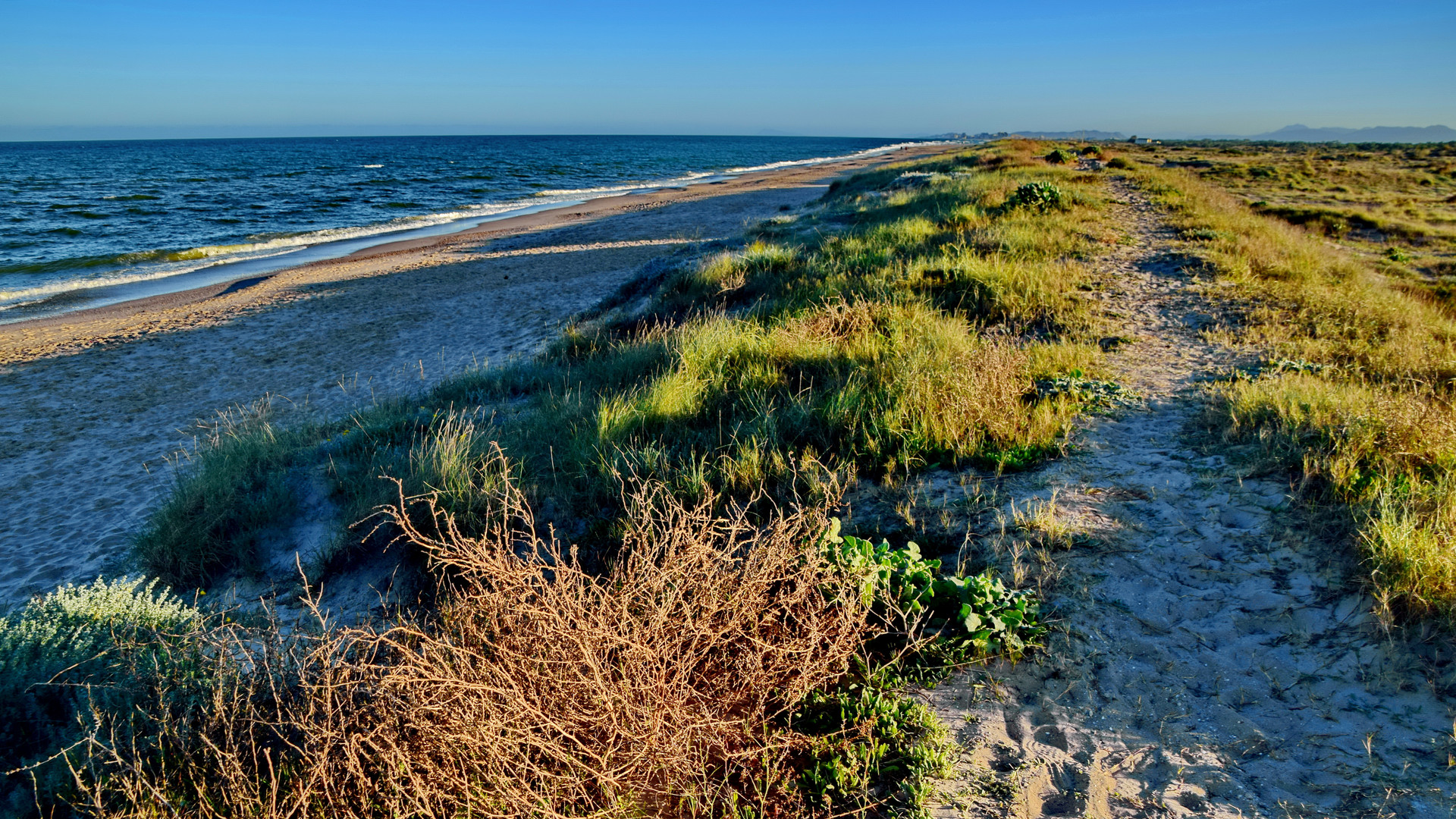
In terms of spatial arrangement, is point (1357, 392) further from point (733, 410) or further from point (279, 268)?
point (279, 268)

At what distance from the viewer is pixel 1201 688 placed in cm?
280

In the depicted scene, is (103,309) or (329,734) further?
(103,309)

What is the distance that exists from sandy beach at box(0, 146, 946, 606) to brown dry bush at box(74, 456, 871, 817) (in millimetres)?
3863

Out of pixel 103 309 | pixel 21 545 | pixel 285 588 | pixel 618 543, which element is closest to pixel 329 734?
pixel 618 543

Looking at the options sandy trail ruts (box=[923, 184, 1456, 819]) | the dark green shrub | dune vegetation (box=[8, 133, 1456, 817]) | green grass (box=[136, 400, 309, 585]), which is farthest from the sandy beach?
the dark green shrub

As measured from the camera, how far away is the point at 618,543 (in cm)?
411

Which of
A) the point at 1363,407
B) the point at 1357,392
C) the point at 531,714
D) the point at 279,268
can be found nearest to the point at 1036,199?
the point at 1357,392

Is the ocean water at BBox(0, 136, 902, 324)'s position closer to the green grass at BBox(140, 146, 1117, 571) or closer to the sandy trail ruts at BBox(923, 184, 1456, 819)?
the green grass at BBox(140, 146, 1117, 571)

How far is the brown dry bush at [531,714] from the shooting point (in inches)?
82.1

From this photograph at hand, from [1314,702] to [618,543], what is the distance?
3.27m

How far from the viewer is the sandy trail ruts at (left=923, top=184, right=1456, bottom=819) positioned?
2.36 metres

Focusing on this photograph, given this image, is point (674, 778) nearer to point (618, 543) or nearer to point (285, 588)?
point (618, 543)

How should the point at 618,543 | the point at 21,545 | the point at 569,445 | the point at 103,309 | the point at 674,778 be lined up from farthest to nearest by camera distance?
the point at 103,309 → the point at 21,545 → the point at 569,445 → the point at 618,543 → the point at 674,778

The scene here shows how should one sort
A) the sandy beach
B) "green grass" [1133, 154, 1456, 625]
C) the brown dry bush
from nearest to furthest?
1. the brown dry bush
2. "green grass" [1133, 154, 1456, 625]
3. the sandy beach
